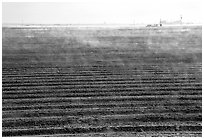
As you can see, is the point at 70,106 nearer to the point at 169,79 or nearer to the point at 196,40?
the point at 169,79

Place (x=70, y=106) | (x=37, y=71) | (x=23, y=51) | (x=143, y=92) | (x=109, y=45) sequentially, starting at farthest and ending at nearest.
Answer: (x=109, y=45) → (x=23, y=51) → (x=37, y=71) → (x=143, y=92) → (x=70, y=106)

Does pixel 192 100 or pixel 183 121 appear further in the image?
pixel 192 100

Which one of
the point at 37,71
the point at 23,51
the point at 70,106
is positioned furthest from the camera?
the point at 23,51

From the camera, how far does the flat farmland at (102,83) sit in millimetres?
2396

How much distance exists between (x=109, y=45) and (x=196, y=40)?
124 cm

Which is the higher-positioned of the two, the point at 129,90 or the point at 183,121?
the point at 129,90

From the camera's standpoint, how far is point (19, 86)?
3.00 meters

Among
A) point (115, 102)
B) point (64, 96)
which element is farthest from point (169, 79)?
point (64, 96)

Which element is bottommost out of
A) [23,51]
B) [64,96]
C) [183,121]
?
[183,121]

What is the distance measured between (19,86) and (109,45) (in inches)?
66.5

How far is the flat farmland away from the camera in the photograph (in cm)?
240

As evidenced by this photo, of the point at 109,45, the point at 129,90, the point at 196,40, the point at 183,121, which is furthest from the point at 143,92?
the point at 196,40

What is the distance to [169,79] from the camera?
3.16 metres

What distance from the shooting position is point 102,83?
121 inches
